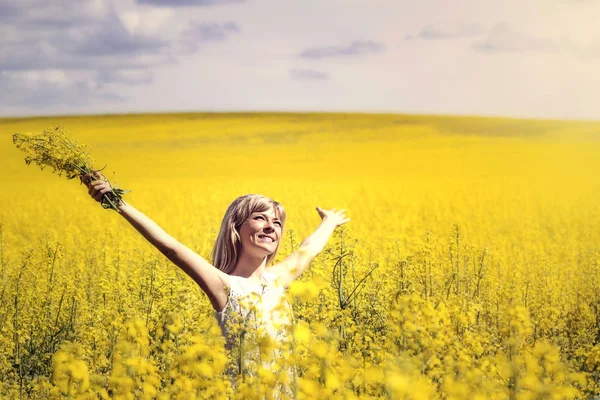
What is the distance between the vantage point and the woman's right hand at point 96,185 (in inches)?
145

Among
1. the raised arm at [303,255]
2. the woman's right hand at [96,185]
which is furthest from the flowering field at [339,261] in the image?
the woman's right hand at [96,185]

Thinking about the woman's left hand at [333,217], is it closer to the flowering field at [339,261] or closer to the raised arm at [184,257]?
the flowering field at [339,261]

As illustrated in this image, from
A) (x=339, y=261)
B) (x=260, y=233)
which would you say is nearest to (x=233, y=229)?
(x=260, y=233)

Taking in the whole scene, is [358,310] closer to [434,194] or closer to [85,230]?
[85,230]

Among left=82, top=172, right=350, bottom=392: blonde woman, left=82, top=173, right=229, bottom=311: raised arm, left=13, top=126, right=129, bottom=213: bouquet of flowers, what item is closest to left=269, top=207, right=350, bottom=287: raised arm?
left=82, top=172, right=350, bottom=392: blonde woman

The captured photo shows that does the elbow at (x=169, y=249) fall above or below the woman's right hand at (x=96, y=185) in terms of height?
below

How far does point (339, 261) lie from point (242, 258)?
1244 mm

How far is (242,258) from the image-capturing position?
3793mm

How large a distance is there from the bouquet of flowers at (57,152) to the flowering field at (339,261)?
761 mm

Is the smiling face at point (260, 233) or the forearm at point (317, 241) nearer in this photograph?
the smiling face at point (260, 233)

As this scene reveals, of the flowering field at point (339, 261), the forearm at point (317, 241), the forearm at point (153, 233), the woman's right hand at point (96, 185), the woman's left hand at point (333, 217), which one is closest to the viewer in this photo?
the flowering field at point (339, 261)

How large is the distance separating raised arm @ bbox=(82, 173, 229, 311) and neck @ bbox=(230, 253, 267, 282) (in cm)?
19

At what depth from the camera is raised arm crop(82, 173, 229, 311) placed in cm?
341

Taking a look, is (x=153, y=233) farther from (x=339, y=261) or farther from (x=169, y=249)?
(x=339, y=261)
